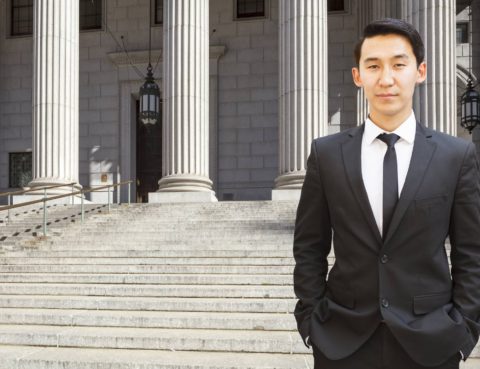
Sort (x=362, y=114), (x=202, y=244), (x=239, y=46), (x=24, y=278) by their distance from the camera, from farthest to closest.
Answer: (x=239, y=46)
(x=362, y=114)
(x=202, y=244)
(x=24, y=278)

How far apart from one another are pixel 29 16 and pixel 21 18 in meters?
0.38

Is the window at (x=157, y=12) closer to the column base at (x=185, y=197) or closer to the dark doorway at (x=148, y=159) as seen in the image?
the dark doorway at (x=148, y=159)

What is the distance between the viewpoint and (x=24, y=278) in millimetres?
10961

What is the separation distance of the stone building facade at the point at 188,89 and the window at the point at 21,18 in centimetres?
6

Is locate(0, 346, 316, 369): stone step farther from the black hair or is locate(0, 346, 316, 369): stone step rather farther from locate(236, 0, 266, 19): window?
locate(236, 0, 266, 19): window

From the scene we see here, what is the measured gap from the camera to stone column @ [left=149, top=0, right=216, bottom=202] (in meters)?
19.0

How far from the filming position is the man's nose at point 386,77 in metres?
2.32

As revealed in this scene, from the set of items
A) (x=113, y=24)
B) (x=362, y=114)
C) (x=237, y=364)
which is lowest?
(x=237, y=364)

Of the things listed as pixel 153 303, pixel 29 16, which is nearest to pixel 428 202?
pixel 153 303

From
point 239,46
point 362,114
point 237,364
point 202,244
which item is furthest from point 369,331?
point 239,46

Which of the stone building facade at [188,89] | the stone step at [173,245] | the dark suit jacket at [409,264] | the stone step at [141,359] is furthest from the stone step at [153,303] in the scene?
the stone building facade at [188,89]

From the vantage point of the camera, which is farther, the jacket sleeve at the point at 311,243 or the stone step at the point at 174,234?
the stone step at the point at 174,234

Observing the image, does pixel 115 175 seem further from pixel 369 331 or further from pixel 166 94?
pixel 369 331

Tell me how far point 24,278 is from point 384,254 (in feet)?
31.8
